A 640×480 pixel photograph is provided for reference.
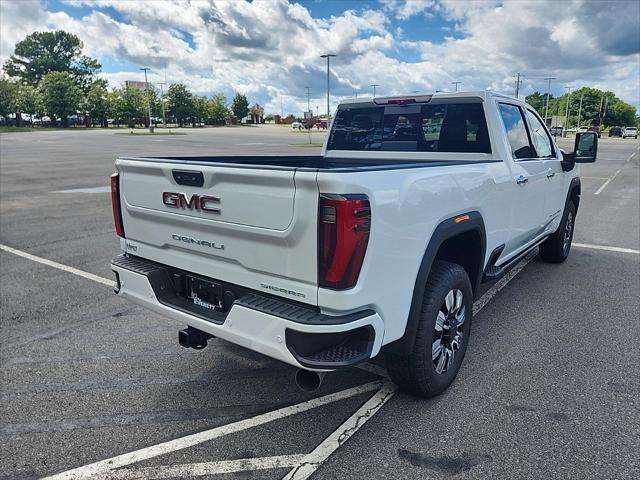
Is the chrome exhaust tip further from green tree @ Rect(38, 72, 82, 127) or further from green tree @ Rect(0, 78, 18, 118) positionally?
green tree @ Rect(38, 72, 82, 127)

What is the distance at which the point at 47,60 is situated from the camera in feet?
387

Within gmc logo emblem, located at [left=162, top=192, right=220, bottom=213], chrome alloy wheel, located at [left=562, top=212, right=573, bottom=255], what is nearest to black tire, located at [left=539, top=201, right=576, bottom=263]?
chrome alloy wheel, located at [left=562, top=212, right=573, bottom=255]

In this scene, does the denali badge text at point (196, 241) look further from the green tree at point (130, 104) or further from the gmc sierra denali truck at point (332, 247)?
the green tree at point (130, 104)

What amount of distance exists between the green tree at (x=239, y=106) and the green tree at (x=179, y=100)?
115 ft

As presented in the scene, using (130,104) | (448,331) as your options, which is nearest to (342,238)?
(448,331)

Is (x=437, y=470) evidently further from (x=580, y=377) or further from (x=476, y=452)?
(x=580, y=377)

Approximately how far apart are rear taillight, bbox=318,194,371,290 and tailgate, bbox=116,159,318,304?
5 cm

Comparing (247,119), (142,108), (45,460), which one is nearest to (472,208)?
(45,460)

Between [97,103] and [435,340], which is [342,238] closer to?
[435,340]

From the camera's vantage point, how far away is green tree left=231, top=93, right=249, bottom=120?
137 m

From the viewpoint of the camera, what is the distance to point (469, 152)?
4.17 m

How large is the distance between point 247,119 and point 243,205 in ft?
501

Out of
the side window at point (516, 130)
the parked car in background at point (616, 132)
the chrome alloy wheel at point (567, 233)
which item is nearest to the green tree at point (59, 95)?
the parked car in background at point (616, 132)

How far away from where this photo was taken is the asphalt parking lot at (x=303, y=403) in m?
2.63
